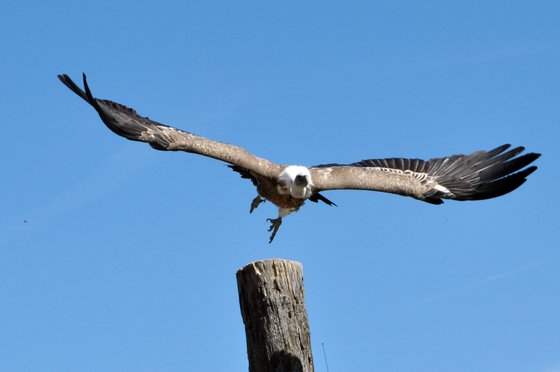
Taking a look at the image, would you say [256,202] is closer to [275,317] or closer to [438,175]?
[438,175]

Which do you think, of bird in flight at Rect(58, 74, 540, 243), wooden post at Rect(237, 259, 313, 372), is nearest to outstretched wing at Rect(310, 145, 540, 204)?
bird in flight at Rect(58, 74, 540, 243)

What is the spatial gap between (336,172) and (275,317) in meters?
4.67

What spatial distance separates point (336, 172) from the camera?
10.4m

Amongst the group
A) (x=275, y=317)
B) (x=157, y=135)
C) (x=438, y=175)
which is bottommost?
(x=275, y=317)

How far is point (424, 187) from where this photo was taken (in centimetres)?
1067

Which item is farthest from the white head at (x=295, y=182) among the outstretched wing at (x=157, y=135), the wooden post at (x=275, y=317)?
the wooden post at (x=275, y=317)

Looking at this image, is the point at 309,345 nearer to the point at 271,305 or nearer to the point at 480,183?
the point at 271,305

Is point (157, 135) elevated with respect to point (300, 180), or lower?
elevated

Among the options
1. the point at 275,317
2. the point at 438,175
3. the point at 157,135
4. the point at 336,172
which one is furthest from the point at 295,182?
the point at 275,317

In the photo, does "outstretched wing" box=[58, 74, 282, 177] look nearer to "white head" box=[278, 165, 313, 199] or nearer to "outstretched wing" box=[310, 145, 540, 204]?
"white head" box=[278, 165, 313, 199]

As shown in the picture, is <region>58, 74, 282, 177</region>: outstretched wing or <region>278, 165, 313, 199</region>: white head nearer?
<region>58, 74, 282, 177</region>: outstretched wing

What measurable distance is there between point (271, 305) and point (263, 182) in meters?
4.47

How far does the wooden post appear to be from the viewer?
5832 millimetres

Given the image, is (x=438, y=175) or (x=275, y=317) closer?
(x=275, y=317)
